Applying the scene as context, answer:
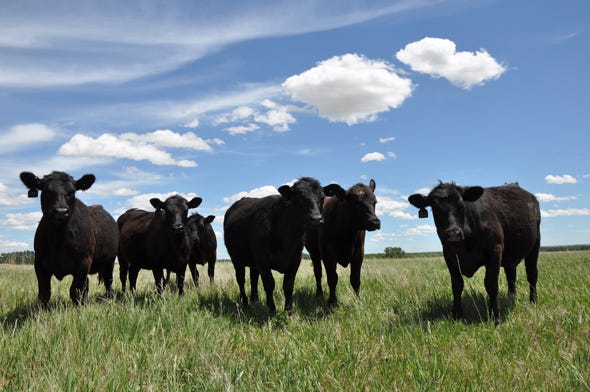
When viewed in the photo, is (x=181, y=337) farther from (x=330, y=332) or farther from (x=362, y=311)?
(x=362, y=311)

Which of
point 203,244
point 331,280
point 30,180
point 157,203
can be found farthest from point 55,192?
point 203,244

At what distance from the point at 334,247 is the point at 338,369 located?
483 cm

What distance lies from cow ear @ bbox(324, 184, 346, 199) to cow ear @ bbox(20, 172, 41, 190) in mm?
4987

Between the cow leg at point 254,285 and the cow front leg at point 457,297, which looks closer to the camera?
the cow front leg at point 457,297

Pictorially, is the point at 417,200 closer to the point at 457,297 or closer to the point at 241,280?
the point at 457,297

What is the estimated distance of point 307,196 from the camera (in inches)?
306

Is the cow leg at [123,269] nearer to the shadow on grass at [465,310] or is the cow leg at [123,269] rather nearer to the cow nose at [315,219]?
the cow nose at [315,219]

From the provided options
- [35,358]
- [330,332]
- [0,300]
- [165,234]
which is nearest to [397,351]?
[330,332]

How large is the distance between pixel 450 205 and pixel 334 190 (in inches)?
98.4

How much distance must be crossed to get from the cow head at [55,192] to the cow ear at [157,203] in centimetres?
222

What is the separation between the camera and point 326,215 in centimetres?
974

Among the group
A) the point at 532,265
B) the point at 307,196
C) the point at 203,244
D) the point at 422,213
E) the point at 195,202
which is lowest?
the point at 532,265

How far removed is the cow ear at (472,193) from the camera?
7156 mm

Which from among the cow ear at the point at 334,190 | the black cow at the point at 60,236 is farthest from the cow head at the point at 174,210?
the cow ear at the point at 334,190
